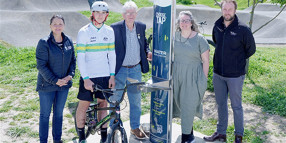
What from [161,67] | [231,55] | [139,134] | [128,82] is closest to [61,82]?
[128,82]

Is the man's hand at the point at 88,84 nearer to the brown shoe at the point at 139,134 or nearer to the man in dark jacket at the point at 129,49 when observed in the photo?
the man in dark jacket at the point at 129,49

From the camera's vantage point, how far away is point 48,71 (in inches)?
154

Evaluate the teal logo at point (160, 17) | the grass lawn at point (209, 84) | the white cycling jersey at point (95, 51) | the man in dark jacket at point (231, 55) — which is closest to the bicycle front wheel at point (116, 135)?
the white cycling jersey at point (95, 51)

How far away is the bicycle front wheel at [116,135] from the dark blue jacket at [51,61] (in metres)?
0.95

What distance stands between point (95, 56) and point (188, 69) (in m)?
1.18

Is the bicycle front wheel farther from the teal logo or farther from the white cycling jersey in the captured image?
the teal logo

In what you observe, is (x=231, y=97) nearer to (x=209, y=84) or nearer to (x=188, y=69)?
(x=188, y=69)

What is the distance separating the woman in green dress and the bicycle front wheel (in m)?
0.89

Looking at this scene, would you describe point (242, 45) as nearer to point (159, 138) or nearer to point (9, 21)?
point (159, 138)

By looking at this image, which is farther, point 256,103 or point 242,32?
point 256,103

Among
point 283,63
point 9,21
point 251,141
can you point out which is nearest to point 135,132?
point 251,141

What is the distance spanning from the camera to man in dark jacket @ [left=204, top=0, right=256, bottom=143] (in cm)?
402

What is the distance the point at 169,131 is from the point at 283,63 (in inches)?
265

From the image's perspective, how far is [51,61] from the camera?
13.0 feet
